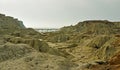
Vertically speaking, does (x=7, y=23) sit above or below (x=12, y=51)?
above

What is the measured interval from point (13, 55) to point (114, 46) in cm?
1976

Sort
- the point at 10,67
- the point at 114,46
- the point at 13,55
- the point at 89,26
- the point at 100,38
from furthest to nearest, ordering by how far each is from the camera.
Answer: the point at 89,26 → the point at 100,38 → the point at 114,46 → the point at 13,55 → the point at 10,67

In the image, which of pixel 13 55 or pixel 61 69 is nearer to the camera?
pixel 61 69

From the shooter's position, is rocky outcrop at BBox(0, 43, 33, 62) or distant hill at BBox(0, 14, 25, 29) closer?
rocky outcrop at BBox(0, 43, 33, 62)

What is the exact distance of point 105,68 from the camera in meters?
17.5

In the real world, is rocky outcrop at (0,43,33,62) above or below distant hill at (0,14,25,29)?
below

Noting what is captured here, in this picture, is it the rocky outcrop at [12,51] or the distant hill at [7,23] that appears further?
the distant hill at [7,23]

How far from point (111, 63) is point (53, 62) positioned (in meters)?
3.40

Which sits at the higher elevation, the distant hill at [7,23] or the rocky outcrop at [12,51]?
the distant hill at [7,23]

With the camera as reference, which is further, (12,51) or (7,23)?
(7,23)

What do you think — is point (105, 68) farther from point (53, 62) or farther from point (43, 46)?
point (43, 46)

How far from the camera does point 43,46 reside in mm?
24812

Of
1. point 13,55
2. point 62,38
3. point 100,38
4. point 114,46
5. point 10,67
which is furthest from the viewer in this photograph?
point 62,38

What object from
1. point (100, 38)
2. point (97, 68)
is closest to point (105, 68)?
point (97, 68)
